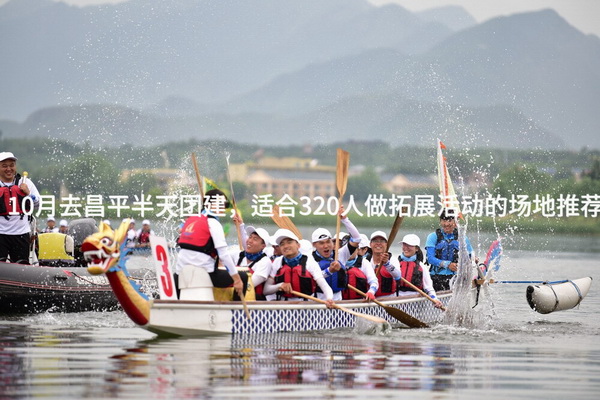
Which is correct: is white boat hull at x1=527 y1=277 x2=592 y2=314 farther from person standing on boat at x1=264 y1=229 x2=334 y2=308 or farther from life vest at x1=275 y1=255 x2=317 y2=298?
life vest at x1=275 y1=255 x2=317 y2=298

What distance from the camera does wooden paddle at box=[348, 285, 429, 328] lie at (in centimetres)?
1491

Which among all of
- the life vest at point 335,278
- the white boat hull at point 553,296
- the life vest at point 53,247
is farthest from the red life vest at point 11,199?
the white boat hull at point 553,296

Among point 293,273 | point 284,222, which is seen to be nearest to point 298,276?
point 293,273

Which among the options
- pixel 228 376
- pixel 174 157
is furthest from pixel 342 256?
pixel 174 157

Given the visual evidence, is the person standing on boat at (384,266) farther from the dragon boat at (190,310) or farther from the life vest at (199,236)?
the life vest at (199,236)

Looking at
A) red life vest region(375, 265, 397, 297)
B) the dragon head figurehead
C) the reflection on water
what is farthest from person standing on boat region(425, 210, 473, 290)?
the dragon head figurehead

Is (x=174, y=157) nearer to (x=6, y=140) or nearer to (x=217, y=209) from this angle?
(x=6, y=140)

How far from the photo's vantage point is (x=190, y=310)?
12656 millimetres

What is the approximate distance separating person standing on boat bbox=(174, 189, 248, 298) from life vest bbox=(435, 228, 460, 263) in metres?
5.09

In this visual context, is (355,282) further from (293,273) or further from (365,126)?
(365,126)

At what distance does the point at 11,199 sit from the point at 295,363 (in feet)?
21.9

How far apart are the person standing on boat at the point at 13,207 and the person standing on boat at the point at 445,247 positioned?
20.1 ft

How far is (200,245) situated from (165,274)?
0.53 metres

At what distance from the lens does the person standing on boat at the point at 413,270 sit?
16.1m
